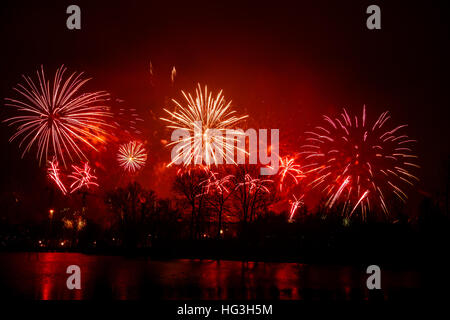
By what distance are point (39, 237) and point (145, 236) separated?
80.0 feet

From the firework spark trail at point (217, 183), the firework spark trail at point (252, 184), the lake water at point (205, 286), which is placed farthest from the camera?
the firework spark trail at point (252, 184)

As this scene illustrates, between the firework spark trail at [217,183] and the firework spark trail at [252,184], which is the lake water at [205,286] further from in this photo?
the firework spark trail at [252,184]

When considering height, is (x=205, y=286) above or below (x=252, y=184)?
below

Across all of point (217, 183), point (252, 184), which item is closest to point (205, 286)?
point (217, 183)

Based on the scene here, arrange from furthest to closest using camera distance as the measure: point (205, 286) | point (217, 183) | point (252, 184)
Result: point (252, 184), point (217, 183), point (205, 286)

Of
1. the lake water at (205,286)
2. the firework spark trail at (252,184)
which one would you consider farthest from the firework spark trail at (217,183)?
the lake water at (205,286)

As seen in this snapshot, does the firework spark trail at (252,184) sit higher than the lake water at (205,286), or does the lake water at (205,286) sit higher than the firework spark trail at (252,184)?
the firework spark trail at (252,184)

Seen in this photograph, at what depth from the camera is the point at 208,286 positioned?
19812 millimetres

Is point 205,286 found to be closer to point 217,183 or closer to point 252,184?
point 217,183

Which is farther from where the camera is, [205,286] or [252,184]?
[252,184]

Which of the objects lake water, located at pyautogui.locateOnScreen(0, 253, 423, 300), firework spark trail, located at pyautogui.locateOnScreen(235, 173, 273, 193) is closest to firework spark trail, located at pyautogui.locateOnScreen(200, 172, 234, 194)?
firework spark trail, located at pyautogui.locateOnScreen(235, 173, 273, 193)

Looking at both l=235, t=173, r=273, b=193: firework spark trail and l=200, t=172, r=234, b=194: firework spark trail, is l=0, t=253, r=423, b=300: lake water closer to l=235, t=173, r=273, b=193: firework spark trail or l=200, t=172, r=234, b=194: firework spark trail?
l=200, t=172, r=234, b=194: firework spark trail

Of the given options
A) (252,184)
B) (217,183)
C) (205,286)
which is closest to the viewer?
(205,286)
